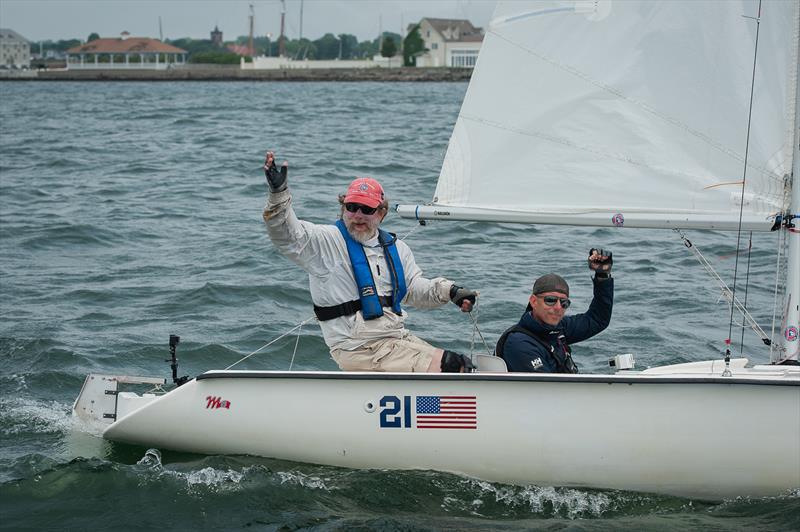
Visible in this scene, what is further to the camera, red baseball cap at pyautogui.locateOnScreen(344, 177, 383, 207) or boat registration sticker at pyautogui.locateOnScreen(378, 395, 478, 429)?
red baseball cap at pyautogui.locateOnScreen(344, 177, 383, 207)

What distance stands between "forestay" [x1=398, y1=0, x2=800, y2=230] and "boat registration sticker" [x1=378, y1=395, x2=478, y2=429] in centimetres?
126

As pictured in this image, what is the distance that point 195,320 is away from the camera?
31.3 feet

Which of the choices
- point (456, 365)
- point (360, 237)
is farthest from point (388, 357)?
point (360, 237)

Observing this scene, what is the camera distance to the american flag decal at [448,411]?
18.4ft

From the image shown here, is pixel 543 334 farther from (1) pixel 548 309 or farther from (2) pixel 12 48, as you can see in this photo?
(2) pixel 12 48

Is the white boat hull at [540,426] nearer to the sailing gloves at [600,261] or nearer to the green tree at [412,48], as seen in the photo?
the sailing gloves at [600,261]

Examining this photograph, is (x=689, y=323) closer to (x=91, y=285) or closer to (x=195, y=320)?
(x=195, y=320)

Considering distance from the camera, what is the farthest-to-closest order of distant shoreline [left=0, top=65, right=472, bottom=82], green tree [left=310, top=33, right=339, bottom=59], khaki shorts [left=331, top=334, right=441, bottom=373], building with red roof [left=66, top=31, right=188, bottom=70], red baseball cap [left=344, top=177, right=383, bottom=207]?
green tree [left=310, top=33, right=339, bottom=59] → building with red roof [left=66, top=31, right=188, bottom=70] → distant shoreline [left=0, top=65, right=472, bottom=82] → khaki shorts [left=331, top=334, right=441, bottom=373] → red baseball cap [left=344, top=177, right=383, bottom=207]

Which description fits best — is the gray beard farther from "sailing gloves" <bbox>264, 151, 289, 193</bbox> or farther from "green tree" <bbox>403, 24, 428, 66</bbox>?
"green tree" <bbox>403, 24, 428, 66</bbox>

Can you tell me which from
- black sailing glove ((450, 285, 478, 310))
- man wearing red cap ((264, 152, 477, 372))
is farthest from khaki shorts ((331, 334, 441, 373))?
black sailing glove ((450, 285, 478, 310))

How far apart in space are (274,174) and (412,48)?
98.0 m

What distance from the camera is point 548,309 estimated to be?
5789 millimetres

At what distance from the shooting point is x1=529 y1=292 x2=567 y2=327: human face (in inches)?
228

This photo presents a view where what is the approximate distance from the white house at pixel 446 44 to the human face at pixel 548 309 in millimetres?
93401
